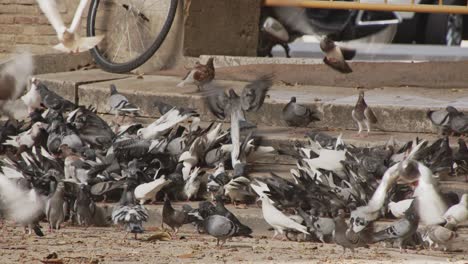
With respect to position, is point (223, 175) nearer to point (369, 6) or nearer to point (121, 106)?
point (121, 106)

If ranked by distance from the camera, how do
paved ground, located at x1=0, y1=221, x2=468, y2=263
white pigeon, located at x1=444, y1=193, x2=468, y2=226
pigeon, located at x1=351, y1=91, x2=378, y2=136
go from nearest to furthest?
paved ground, located at x1=0, y1=221, x2=468, y2=263 → white pigeon, located at x1=444, y1=193, x2=468, y2=226 → pigeon, located at x1=351, y1=91, x2=378, y2=136

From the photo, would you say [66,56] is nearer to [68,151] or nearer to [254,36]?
[254,36]

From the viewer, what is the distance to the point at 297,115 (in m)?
9.46

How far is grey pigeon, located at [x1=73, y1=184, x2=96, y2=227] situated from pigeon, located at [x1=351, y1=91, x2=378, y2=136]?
2.02m

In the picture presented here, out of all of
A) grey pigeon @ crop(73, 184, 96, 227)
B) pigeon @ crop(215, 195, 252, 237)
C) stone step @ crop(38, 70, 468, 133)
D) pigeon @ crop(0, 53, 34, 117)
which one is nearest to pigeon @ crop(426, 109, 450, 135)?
stone step @ crop(38, 70, 468, 133)

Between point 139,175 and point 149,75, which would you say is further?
point 149,75

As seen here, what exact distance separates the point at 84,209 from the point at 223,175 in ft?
3.10

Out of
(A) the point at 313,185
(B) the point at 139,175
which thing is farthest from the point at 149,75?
(A) the point at 313,185

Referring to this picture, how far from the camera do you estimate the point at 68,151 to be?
30.1 ft

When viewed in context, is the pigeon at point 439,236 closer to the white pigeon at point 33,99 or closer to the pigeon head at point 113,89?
the pigeon head at point 113,89

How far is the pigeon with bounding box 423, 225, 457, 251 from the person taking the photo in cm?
737

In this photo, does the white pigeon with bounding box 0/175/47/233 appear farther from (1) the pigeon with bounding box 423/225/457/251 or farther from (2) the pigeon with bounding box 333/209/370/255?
(1) the pigeon with bounding box 423/225/457/251

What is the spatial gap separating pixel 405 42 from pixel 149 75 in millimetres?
6321

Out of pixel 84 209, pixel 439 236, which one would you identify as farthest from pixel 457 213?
pixel 84 209
